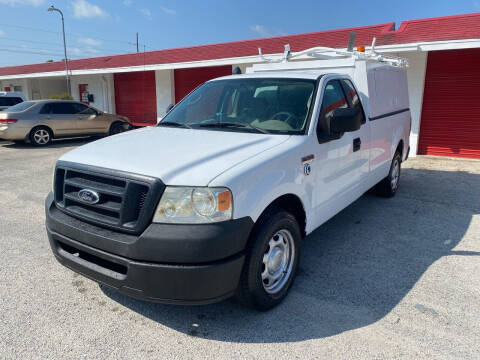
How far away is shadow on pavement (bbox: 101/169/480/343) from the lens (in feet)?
9.52

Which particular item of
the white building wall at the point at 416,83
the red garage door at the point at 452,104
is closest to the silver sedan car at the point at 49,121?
the white building wall at the point at 416,83

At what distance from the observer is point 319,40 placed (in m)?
12.4

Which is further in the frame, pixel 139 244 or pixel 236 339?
pixel 236 339

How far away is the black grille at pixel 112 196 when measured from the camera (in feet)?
8.19

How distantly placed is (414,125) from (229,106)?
28.0ft

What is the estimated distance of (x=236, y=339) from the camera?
9.01ft

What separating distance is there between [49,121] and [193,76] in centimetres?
623

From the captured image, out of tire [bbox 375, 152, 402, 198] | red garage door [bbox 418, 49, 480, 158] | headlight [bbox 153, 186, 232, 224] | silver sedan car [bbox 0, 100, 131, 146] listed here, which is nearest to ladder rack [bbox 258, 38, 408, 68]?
tire [bbox 375, 152, 402, 198]

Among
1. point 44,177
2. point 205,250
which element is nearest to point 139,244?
point 205,250

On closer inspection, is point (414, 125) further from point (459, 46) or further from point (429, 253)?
point (429, 253)

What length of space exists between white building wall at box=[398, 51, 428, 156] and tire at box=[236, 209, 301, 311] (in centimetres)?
889

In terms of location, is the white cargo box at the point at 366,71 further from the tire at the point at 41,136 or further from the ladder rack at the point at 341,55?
the tire at the point at 41,136

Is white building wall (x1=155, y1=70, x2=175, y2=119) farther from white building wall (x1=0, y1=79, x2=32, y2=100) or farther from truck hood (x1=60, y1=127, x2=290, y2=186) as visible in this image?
white building wall (x1=0, y1=79, x2=32, y2=100)

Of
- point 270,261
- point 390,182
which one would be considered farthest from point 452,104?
point 270,261
